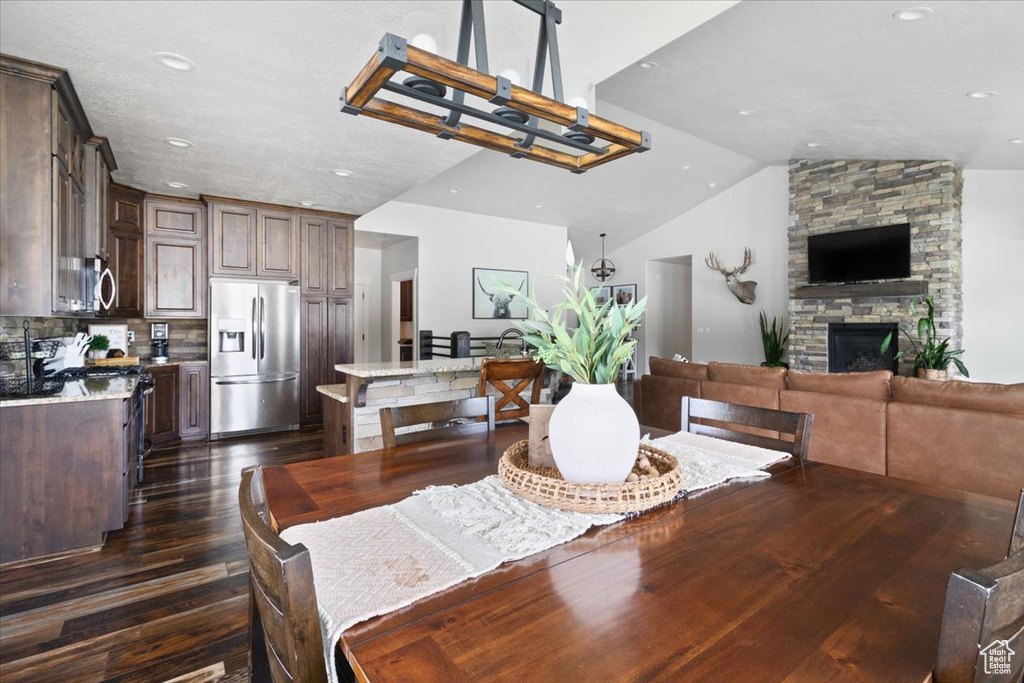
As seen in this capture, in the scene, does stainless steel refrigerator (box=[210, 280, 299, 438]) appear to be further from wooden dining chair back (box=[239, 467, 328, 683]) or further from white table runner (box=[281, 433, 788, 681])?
wooden dining chair back (box=[239, 467, 328, 683])

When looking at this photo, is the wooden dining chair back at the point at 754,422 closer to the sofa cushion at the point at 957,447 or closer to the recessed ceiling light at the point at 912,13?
the sofa cushion at the point at 957,447

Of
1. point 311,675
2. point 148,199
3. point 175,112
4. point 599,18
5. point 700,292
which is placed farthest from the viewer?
point 700,292

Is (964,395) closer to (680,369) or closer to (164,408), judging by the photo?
(680,369)

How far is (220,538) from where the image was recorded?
272 centimetres

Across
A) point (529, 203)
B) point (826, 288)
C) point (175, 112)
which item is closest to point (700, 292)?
point (826, 288)

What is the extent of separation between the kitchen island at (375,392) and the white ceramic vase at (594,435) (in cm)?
223

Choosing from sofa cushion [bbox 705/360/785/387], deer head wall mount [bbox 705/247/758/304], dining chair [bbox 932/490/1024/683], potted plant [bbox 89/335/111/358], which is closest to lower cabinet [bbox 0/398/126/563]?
potted plant [bbox 89/335/111/358]

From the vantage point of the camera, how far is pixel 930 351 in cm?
545

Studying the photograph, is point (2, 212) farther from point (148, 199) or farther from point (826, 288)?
point (826, 288)

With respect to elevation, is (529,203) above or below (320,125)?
above

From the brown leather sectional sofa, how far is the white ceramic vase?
2.48m

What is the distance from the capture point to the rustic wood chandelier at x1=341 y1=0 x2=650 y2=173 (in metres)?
1.29

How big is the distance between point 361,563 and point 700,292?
851 centimetres

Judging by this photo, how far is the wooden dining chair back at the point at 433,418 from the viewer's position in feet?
5.49
